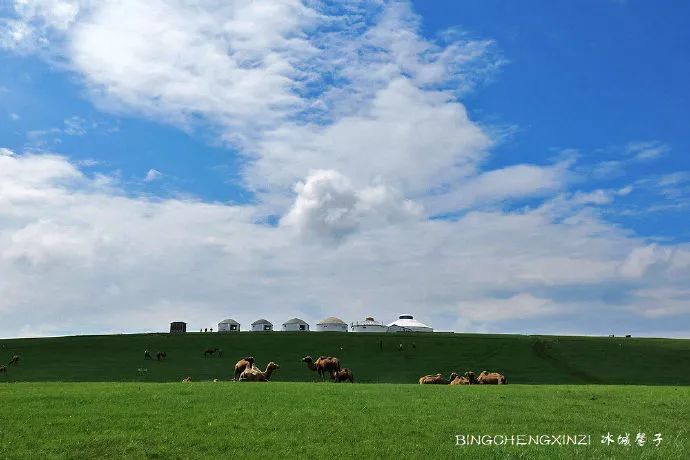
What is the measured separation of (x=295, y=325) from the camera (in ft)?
528

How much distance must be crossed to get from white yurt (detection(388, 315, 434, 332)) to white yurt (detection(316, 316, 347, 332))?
1300 cm

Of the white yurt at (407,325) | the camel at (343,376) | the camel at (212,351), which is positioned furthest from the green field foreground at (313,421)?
the white yurt at (407,325)

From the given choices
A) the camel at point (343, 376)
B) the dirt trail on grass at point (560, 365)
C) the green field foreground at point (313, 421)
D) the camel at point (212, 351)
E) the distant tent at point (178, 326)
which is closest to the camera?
the green field foreground at point (313, 421)

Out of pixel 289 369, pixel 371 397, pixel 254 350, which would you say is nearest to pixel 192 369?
pixel 289 369

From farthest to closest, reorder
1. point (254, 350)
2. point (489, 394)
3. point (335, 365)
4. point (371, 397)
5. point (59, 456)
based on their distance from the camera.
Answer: point (254, 350) < point (335, 365) < point (489, 394) < point (371, 397) < point (59, 456)

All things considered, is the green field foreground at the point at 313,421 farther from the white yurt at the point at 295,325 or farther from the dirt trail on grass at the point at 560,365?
the white yurt at the point at 295,325

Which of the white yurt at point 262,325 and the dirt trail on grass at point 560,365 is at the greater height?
the white yurt at point 262,325

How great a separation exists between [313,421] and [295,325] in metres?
141

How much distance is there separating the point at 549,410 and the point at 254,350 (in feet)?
252

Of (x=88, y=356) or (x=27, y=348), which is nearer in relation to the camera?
(x=88, y=356)

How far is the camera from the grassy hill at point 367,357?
7019 centimetres

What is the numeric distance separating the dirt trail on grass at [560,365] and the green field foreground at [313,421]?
44844 millimetres

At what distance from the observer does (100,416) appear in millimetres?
21969

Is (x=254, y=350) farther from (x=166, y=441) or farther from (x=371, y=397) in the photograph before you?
(x=166, y=441)
